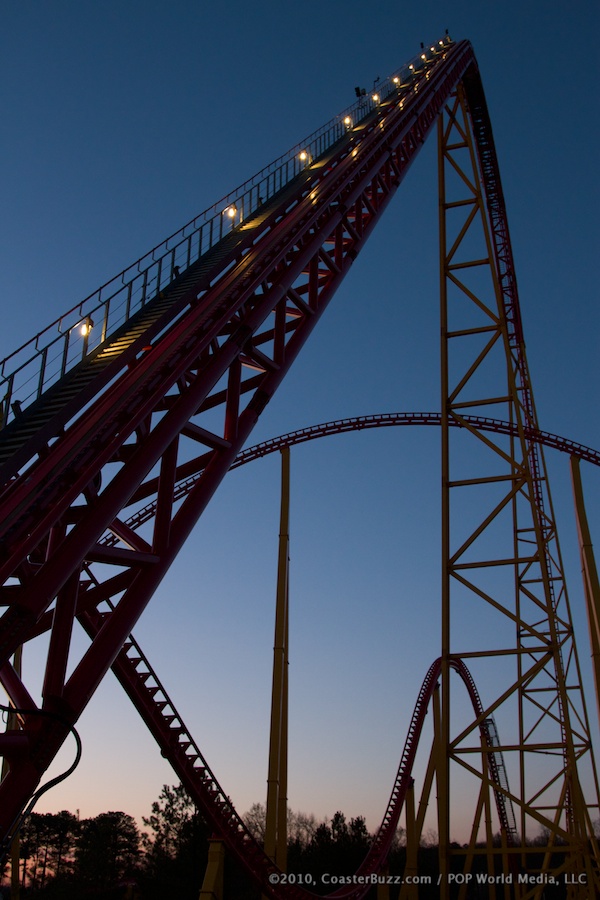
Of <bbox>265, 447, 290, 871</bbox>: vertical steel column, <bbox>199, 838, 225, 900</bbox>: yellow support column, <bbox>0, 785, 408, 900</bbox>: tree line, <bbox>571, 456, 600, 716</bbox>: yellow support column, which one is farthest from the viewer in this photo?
<bbox>0, 785, 408, 900</bbox>: tree line

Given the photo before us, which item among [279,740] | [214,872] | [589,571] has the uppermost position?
[589,571]

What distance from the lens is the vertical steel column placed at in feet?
38.6

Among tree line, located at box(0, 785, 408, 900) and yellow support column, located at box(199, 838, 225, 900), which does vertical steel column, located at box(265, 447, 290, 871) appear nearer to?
yellow support column, located at box(199, 838, 225, 900)

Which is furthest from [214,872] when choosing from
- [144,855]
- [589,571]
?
[144,855]

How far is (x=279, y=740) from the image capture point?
1207 centimetres

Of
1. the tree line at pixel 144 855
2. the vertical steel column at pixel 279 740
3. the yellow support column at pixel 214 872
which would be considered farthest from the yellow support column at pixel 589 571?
the tree line at pixel 144 855

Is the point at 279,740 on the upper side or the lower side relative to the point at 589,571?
lower

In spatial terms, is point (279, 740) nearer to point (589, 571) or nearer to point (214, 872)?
point (214, 872)

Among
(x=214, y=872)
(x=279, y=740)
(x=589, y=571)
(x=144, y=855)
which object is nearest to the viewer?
(x=214, y=872)

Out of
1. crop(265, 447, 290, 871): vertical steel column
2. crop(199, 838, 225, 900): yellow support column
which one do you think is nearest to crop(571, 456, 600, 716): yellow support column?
crop(265, 447, 290, 871): vertical steel column

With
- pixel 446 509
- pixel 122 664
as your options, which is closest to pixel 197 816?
pixel 122 664

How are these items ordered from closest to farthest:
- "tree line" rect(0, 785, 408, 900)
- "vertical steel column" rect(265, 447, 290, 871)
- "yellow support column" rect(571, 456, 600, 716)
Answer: "vertical steel column" rect(265, 447, 290, 871) → "yellow support column" rect(571, 456, 600, 716) → "tree line" rect(0, 785, 408, 900)

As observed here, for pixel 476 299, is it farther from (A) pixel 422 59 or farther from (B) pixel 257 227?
(A) pixel 422 59

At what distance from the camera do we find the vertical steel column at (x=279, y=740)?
1177cm
